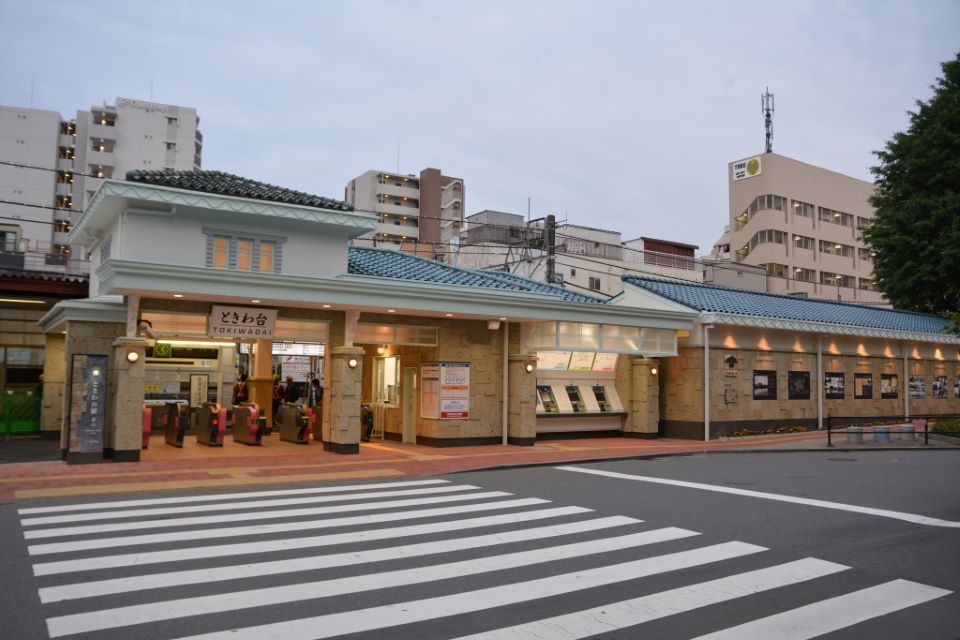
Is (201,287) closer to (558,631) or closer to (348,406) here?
(348,406)

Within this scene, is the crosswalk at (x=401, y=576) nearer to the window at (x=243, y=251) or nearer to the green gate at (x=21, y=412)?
the window at (x=243, y=251)

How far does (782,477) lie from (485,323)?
31.0 ft

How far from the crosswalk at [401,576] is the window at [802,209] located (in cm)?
5472

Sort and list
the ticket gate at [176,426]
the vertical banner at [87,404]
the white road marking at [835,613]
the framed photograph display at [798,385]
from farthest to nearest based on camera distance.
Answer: the framed photograph display at [798,385] → the ticket gate at [176,426] → the vertical banner at [87,404] → the white road marking at [835,613]

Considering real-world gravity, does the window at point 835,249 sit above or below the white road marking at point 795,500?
above

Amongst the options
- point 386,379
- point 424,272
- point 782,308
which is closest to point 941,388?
point 782,308

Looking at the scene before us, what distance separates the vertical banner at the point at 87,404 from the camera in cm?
1617

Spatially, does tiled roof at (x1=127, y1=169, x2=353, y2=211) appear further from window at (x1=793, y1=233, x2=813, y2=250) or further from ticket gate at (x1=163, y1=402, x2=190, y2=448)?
window at (x1=793, y1=233, x2=813, y2=250)

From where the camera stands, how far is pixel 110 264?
1502cm

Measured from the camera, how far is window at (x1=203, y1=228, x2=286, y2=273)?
17.8 meters

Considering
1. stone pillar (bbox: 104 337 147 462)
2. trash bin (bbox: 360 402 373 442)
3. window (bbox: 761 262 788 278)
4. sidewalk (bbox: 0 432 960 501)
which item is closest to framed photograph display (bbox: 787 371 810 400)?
sidewalk (bbox: 0 432 960 501)

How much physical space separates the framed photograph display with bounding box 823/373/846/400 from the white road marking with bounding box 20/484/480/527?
65.2ft

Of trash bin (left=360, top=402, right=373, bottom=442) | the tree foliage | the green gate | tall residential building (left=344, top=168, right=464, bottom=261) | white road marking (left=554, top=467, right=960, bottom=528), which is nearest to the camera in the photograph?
white road marking (left=554, top=467, right=960, bottom=528)

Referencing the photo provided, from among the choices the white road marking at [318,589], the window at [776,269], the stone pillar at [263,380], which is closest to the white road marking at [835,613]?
the white road marking at [318,589]
